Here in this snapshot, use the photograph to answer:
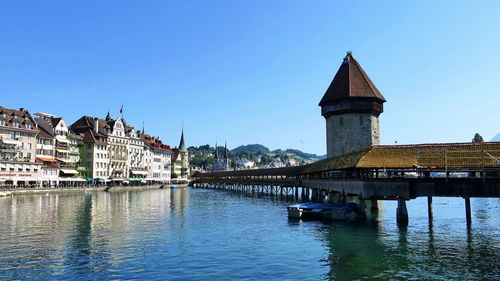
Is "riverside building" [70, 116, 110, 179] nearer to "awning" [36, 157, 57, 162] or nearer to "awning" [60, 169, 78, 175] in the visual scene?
"awning" [60, 169, 78, 175]

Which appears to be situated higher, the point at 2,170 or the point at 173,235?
the point at 2,170

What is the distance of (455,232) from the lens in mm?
32688

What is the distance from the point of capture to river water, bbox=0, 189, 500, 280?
1958cm

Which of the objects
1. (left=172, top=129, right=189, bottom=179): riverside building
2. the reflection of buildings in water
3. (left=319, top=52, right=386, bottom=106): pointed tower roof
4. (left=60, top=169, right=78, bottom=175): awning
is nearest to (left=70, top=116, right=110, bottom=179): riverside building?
(left=60, top=169, right=78, bottom=175): awning

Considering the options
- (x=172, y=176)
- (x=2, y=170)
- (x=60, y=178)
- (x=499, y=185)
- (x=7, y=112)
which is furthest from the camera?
(x=172, y=176)

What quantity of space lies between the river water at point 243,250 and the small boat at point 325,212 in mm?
2279

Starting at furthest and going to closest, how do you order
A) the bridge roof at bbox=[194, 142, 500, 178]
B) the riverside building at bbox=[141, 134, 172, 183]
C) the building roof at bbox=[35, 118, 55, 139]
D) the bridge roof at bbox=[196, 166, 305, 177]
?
1. the riverside building at bbox=[141, 134, 172, 183]
2. the building roof at bbox=[35, 118, 55, 139]
3. the bridge roof at bbox=[196, 166, 305, 177]
4. the bridge roof at bbox=[194, 142, 500, 178]

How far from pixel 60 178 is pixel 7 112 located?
60.6ft

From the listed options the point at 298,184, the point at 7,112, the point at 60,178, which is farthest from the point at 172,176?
the point at 298,184

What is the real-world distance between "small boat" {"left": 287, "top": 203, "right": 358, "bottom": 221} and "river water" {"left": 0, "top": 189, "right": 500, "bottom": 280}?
2279 mm

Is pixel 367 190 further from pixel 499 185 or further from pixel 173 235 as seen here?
pixel 173 235

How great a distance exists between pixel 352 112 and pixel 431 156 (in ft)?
96.6

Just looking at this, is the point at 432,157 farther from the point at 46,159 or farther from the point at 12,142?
the point at 46,159

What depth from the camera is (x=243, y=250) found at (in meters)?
25.0
